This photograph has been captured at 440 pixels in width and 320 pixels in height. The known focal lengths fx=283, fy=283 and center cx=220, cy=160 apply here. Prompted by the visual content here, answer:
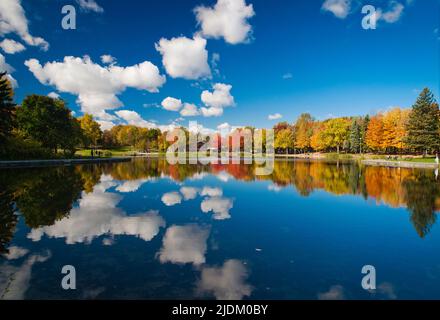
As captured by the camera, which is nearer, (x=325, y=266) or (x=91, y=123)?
(x=325, y=266)

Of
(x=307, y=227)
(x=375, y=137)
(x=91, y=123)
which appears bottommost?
(x=307, y=227)

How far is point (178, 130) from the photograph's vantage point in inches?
4363

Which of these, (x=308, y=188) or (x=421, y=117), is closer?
(x=308, y=188)

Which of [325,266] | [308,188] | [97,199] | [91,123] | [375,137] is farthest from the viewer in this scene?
[91,123]

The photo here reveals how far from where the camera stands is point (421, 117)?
1848 inches

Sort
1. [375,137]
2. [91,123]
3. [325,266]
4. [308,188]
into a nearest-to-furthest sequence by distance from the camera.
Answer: [325,266]
[308,188]
[375,137]
[91,123]

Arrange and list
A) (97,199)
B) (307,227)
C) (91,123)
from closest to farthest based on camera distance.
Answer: (307,227) → (97,199) → (91,123)

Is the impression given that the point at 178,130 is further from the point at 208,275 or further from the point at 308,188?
the point at 208,275

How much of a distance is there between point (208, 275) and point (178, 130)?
107011 mm

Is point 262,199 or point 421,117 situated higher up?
point 421,117
